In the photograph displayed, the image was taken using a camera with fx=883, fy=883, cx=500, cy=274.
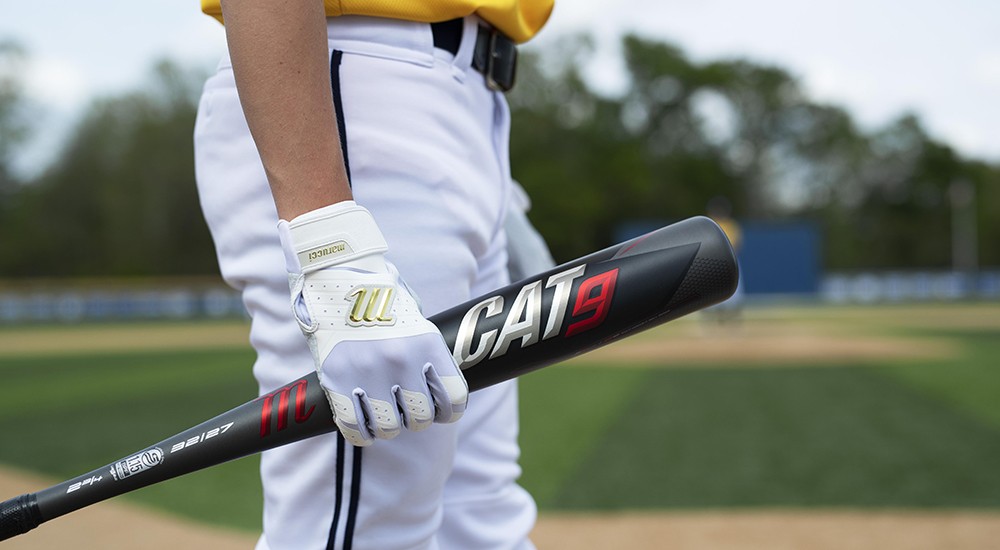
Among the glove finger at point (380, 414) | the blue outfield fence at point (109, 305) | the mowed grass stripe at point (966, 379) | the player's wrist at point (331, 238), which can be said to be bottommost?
the blue outfield fence at point (109, 305)

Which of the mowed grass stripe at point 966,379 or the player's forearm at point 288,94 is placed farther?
the mowed grass stripe at point 966,379

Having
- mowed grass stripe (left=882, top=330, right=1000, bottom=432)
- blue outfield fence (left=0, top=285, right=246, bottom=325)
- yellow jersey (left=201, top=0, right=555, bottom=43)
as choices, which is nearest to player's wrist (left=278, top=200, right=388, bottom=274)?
yellow jersey (left=201, top=0, right=555, bottom=43)

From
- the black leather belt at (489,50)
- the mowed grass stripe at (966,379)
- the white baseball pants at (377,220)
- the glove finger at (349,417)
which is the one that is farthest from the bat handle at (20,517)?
the mowed grass stripe at (966,379)

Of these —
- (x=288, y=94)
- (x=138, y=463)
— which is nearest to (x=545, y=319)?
(x=288, y=94)

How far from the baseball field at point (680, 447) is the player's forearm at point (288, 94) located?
2.64m

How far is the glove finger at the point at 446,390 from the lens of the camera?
3.39 ft

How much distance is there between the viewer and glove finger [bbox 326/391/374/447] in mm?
1020

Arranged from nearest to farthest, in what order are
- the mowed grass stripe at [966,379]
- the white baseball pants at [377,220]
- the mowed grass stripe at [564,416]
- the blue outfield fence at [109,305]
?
the white baseball pants at [377,220], the mowed grass stripe at [564,416], the mowed grass stripe at [966,379], the blue outfield fence at [109,305]

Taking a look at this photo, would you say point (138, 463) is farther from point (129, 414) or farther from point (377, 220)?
point (129, 414)

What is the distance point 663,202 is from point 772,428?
3745 centimetres

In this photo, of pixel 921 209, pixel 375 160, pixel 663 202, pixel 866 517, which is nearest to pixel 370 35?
pixel 375 160

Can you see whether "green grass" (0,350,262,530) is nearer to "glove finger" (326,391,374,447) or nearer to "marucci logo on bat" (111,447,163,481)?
"marucci logo on bat" (111,447,163,481)

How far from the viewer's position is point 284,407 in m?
1.08

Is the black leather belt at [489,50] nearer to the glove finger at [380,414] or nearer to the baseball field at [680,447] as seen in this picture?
the glove finger at [380,414]
